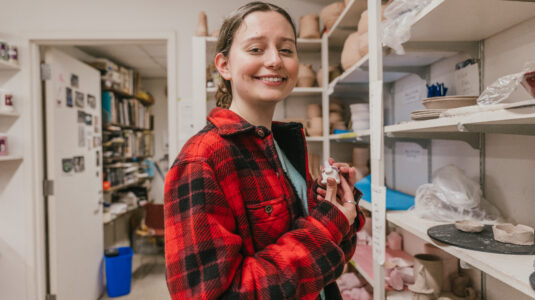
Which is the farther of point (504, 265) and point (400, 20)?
point (400, 20)

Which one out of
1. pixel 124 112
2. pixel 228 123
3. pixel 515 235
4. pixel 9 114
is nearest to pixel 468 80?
pixel 515 235

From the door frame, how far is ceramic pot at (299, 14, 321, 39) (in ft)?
3.21

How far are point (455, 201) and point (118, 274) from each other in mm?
3291

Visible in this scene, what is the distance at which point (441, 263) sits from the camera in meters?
1.35

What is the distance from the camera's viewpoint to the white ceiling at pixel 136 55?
153 inches

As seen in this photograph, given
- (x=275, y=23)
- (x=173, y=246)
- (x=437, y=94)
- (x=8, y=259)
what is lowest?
(x=8, y=259)

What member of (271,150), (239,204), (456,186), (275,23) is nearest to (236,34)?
(275,23)

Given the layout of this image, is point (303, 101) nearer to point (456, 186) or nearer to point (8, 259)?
point (456, 186)

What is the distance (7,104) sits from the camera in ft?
7.70

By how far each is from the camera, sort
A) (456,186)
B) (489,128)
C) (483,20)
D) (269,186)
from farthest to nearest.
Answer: (456,186) < (483,20) < (489,128) < (269,186)

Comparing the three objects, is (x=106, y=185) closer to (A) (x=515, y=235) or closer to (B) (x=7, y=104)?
(B) (x=7, y=104)

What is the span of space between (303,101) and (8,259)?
8.44 feet

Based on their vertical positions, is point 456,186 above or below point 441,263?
above

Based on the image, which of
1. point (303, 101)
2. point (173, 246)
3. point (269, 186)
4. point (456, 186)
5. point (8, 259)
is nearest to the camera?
point (173, 246)
